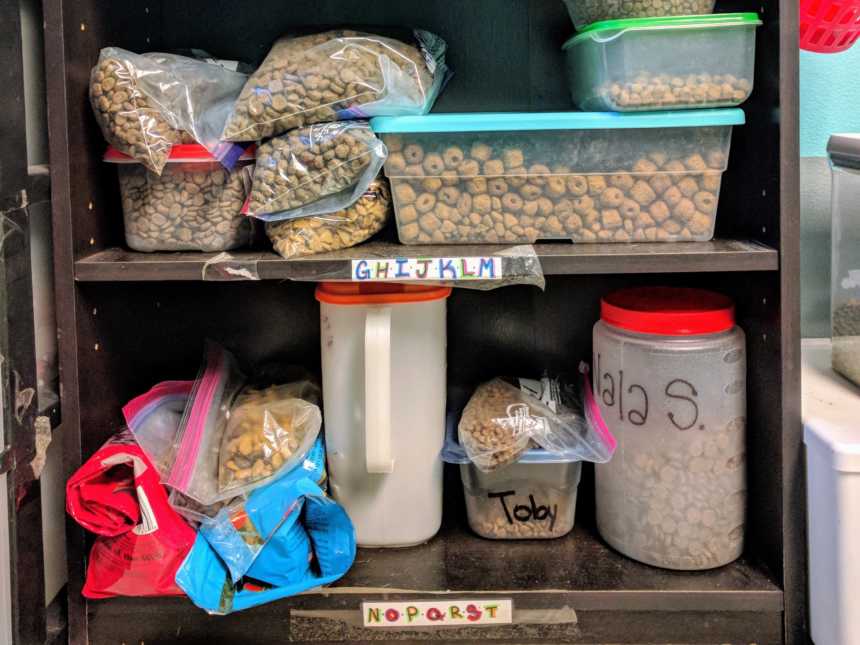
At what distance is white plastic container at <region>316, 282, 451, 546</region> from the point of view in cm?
117

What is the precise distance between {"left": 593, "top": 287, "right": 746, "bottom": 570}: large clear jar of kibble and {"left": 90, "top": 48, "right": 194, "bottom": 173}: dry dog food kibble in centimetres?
64

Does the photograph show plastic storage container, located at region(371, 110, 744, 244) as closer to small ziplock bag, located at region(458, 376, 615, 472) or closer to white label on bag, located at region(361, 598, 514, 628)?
small ziplock bag, located at region(458, 376, 615, 472)

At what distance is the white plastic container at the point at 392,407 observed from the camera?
3.85ft

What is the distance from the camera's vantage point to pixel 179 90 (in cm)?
111

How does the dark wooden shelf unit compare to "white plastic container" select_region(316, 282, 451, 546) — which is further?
"white plastic container" select_region(316, 282, 451, 546)

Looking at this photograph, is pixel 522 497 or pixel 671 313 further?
pixel 522 497

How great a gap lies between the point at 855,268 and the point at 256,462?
2.79ft

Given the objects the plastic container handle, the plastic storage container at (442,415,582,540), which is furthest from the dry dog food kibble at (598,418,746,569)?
the plastic container handle

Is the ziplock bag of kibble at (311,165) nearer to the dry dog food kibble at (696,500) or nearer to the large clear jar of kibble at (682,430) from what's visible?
the large clear jar of kibble at (682,430)

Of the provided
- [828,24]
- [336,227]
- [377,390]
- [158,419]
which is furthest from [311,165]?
[828,24]

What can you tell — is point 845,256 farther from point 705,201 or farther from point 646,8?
point 646,8

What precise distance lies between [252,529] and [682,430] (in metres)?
0.57

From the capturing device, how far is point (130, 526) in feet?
3.41

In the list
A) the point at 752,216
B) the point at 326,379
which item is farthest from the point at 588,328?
the point at 326,379
